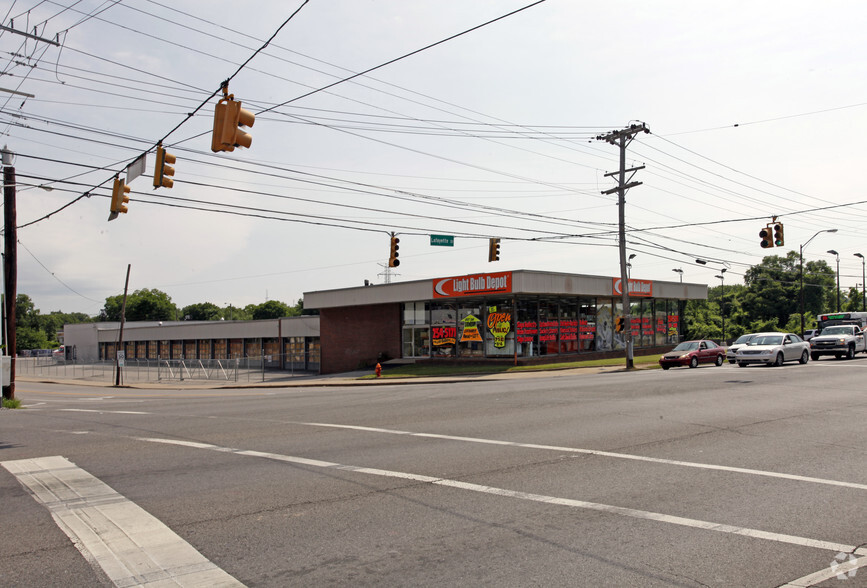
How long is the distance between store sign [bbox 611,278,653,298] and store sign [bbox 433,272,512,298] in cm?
1054

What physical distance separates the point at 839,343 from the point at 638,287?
47.0ft

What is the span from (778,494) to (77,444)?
442 inches

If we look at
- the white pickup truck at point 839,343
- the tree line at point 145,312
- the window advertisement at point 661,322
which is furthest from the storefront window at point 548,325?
the tree line at point 145,312

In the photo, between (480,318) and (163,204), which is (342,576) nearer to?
(163,204)

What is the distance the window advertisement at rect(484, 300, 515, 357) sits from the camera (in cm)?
3731

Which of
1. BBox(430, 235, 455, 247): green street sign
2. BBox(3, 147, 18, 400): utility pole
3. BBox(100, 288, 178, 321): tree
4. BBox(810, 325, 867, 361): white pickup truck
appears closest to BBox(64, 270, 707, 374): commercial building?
BBox(430, 235, 455, 247): green street sign

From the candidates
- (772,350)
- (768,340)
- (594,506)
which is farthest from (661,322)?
(594,506)

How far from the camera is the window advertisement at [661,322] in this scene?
48.1 m

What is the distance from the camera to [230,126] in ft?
39.0

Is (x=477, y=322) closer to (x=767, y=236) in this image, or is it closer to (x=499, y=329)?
(x=499, y=329)

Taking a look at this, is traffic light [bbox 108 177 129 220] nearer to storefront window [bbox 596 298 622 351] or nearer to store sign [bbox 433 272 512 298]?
store sign [bbox 433 272 512 298]

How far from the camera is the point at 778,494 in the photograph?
23.8ft

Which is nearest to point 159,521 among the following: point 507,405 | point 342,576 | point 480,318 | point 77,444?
Result: point 342,576

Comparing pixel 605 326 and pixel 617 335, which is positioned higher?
pixel 605 326
